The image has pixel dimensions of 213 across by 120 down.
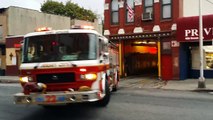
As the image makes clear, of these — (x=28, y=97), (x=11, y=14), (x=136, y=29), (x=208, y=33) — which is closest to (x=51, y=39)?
(x=28, y=97)

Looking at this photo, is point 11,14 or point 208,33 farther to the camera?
point 11,14

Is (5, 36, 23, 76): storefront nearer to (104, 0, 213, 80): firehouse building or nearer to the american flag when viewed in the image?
(104, 0, 213, 80): firehouse building

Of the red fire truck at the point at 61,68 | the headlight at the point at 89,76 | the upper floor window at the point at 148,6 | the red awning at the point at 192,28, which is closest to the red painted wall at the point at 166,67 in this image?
the red awning at the point at 192,28

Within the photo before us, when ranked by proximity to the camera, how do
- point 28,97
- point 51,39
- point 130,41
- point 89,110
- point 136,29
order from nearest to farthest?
1. point 28,97
2. point 51,39
3. point 89,110
4. point 136,29
5. point 130,41

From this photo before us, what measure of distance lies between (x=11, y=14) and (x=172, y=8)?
20.6 meters

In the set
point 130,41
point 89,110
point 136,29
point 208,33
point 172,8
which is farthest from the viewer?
point 130,41

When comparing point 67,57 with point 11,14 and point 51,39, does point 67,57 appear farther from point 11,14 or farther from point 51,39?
point 11,14

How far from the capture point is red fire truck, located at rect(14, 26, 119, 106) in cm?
1052

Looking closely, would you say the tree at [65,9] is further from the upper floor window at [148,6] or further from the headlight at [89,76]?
the headlight at [89,76]

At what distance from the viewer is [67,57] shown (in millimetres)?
10977

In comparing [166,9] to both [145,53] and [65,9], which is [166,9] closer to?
[145,53]

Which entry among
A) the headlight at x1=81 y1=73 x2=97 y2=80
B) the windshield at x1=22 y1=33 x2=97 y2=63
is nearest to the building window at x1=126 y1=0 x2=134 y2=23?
the windshield at x1=22 y1=33 x2=97 y2=63

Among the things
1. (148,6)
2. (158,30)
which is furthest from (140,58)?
(148,6)

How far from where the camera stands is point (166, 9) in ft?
93.0
